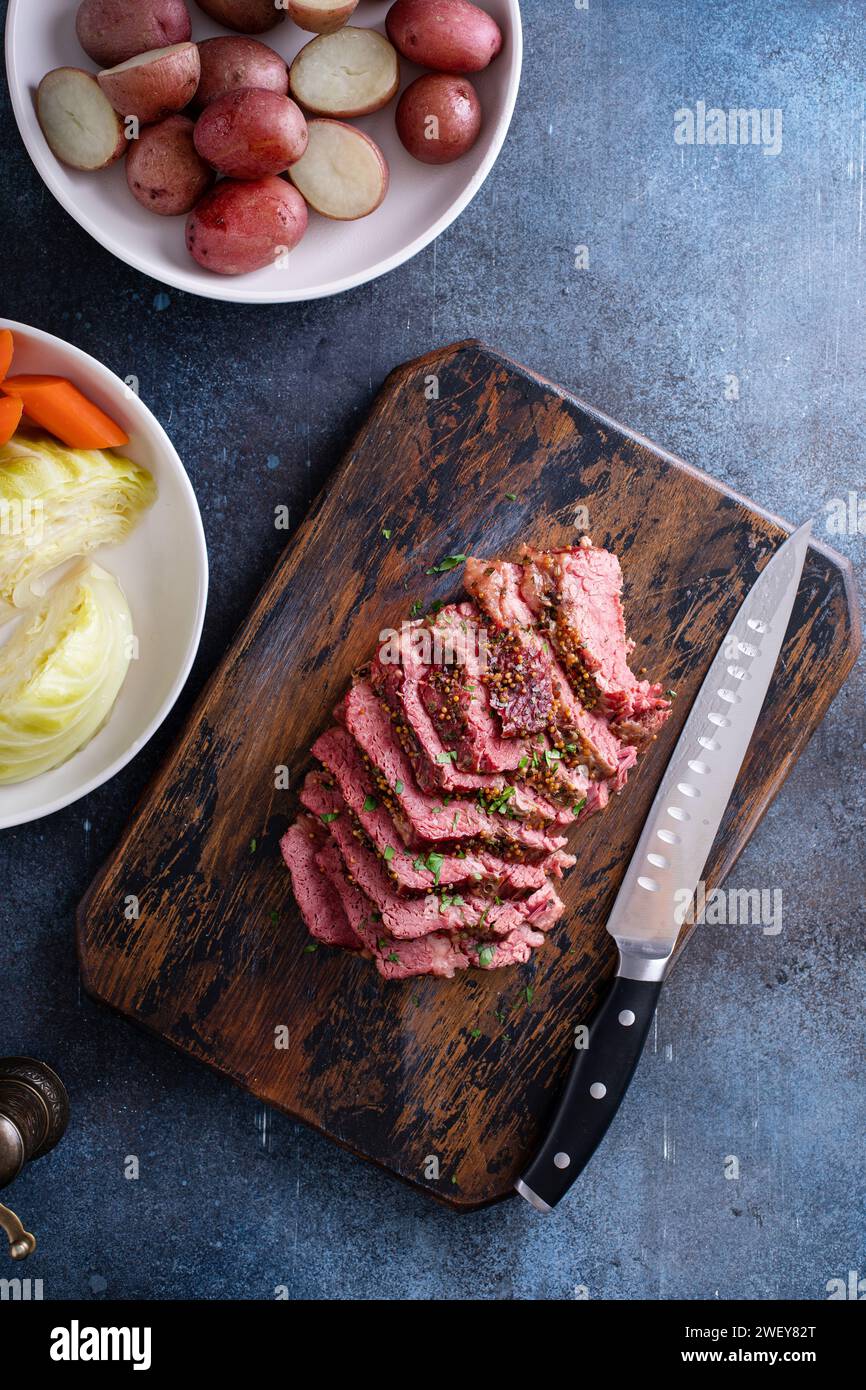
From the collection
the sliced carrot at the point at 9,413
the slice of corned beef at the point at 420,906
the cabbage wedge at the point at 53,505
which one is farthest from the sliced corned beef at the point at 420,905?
the sliced carrot at the point at 9,413

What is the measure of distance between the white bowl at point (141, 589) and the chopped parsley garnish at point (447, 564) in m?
0.71

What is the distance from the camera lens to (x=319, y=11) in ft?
8.82

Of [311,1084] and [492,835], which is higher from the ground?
[492,835]

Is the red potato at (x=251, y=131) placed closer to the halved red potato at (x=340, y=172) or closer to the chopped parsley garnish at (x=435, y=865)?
the halved red potato at (x=340, y=172)

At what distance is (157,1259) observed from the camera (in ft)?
10.8

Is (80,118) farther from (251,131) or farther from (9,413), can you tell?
(9,413)

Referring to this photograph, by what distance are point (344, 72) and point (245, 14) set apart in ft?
0.99

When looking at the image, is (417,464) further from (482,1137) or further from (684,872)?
(482,1137)

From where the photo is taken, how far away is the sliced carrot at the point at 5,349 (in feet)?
9.21

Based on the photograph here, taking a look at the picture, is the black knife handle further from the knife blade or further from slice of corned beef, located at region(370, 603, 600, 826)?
slice of corned beef, located at region(370, 603, 600, 826)

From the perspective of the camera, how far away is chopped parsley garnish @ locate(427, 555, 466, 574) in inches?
124

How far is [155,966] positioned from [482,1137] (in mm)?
1173

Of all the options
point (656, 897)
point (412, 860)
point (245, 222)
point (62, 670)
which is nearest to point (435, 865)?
point (412, 860)
